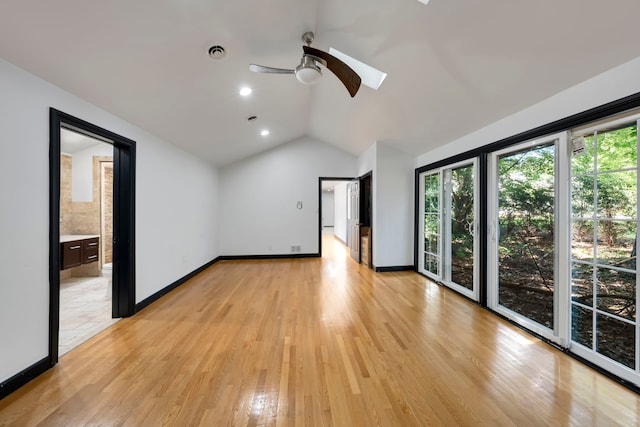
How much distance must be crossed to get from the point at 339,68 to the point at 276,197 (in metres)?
4.48

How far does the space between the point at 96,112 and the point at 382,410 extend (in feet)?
11.8

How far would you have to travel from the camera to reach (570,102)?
7.30 ft

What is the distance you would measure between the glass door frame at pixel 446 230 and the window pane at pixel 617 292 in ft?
4.43

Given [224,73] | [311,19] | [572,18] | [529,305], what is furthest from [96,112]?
[529,305]

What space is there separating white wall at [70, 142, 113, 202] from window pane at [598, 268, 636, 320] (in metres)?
7.26

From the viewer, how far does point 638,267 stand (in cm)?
182

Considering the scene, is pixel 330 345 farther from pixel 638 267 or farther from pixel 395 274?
pixel 395 274

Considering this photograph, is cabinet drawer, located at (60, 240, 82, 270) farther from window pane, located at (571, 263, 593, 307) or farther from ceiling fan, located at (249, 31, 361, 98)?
window pane, located at (571, 263, 593, 307)

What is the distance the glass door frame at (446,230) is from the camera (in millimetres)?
3453

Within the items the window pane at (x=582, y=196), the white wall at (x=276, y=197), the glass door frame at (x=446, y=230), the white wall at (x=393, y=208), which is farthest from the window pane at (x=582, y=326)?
the white wall at (x=276, y=197)

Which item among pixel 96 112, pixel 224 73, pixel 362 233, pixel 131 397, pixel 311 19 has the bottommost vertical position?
pixel 131 397

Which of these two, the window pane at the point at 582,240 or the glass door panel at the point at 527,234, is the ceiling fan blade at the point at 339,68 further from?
the window pane at the point at 582,240

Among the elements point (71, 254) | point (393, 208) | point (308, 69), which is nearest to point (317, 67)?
point (308, 69)

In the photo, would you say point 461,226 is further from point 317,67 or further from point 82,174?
point 82,174
